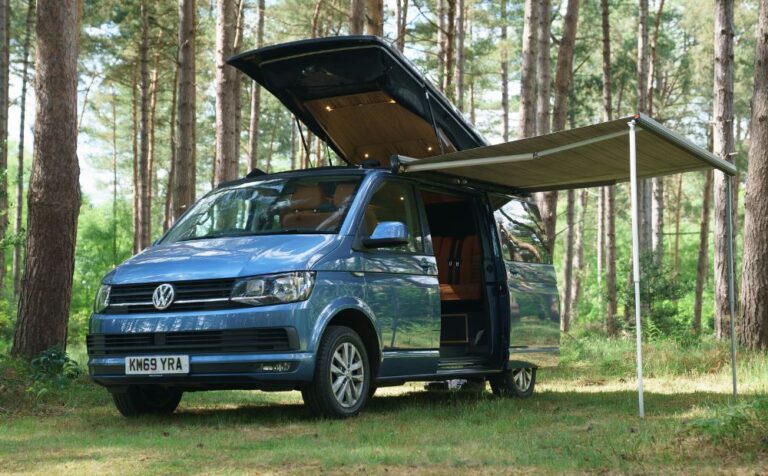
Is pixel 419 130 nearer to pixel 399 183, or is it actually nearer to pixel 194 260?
pixel 399 183

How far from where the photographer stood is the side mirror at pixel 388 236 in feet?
26.5

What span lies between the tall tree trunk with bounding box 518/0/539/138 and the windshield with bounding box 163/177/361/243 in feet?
25.6

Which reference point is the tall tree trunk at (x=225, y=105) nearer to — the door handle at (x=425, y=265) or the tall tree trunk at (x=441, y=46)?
the tall tree trunk at (x=441, y=46)

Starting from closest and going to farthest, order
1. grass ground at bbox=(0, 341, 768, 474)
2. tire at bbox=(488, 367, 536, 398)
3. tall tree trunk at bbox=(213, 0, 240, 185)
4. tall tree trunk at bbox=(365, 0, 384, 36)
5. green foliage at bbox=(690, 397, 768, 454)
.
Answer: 1. grass ground at bbox=(0, 341, 768, 474)
2. green foliage at bbox=(690, 397, 768, 454)
3. tire at bbox=(488, 367, 536, 398)
4. tall tree trunk at bbox=(365, 0, 384, 36)
5. tall tree trunk at bbox=(213, 0, 240, 185)

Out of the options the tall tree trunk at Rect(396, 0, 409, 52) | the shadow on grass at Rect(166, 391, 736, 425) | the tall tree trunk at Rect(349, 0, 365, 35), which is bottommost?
the shadow on grass at Rect(166, 391, 736, 425)

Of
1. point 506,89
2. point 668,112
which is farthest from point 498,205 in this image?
point 668,112

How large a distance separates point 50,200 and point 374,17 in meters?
6.01

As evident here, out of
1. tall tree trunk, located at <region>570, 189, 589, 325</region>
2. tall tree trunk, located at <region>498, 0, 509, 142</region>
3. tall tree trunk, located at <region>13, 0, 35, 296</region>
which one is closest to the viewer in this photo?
tall tree trunk, located at <region>13, 0, 35, 296</region>

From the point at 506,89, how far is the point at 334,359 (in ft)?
103

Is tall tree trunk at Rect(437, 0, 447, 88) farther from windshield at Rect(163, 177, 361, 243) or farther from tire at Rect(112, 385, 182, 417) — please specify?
tire at Rect(112, 385, 182, 417)

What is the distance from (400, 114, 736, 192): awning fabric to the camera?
838cm

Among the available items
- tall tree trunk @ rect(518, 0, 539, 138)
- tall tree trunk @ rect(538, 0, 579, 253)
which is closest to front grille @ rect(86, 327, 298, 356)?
tall tree trunk @ rect(538, 0, 579, 253)

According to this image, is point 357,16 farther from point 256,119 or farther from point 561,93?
point 256,119

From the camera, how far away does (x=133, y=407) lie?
8.46 meters
